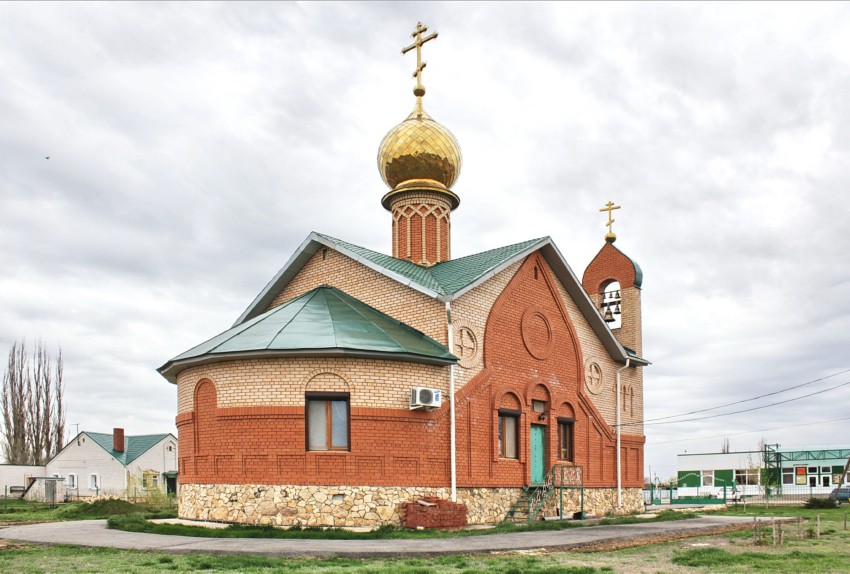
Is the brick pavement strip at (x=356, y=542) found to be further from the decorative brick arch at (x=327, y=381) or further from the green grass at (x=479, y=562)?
the decorative brick arch at (x=327, y=381)

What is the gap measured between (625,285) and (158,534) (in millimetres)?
16100

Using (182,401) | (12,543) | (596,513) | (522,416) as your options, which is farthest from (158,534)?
(596,513)

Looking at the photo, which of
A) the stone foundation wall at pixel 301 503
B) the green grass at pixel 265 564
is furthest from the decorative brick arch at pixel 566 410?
the green grass at pixel 265 564

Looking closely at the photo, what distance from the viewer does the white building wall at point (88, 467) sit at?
139 ft

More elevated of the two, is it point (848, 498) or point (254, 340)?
point (254, 340)

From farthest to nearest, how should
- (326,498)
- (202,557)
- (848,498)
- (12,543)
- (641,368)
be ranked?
(848,498) → (641,368) → (326,498) → (12,543) → (202,557)

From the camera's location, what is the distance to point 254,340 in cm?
1709

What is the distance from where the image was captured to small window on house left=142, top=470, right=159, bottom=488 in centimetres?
3666

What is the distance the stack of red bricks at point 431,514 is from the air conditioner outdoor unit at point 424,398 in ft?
5.97

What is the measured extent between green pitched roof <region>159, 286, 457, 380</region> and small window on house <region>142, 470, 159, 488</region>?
19.3 m

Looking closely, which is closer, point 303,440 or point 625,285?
point 303,440

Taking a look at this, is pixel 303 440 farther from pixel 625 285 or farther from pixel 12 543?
pixel 625 285

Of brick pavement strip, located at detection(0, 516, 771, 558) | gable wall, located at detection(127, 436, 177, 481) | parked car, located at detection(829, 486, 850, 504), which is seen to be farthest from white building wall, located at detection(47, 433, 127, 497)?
parked car, located at detection(829, 486, 850, 504)

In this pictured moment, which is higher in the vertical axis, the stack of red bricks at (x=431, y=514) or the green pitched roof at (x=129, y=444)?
the stack of red bricks at (x=431, y=514)
